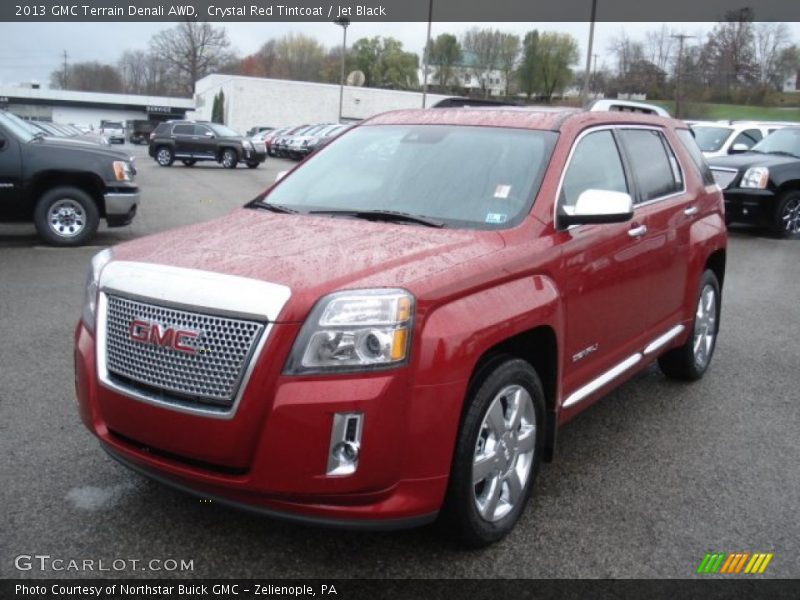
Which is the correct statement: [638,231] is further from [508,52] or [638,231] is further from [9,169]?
[508,52]

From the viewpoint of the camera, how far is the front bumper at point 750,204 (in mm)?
12914

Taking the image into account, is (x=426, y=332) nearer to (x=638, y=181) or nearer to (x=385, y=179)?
(x=385, y=179)

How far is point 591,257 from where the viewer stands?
3.85 metres

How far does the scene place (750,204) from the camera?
1299cm

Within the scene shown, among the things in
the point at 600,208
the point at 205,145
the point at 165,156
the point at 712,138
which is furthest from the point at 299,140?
the point at 600,208

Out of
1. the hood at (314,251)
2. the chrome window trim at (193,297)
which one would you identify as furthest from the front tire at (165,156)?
the chrome window trim at (193,297)

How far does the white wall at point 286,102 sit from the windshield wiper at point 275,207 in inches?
2194

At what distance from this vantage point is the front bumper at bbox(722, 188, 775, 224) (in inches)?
508

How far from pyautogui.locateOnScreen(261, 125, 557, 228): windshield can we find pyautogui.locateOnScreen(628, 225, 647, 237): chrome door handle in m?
0.69

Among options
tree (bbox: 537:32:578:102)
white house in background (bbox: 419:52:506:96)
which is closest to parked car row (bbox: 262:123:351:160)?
tree (bbox: 537:32:578:102)

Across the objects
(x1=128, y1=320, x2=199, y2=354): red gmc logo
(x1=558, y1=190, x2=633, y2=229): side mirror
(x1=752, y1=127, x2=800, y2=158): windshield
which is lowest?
(x1=128, y1=320, x2=199, y2=354): red gmc logo

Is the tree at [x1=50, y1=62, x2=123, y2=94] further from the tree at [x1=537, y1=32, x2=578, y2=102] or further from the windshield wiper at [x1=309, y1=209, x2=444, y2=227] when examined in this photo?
the windshield wiper at [x1=309, y1=209, x2=444, y2=227]

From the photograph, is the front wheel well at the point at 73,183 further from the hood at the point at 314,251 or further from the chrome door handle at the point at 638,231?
the chrome door handle at the point at 638,231

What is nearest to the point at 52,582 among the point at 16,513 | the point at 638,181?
the point at 16,513
